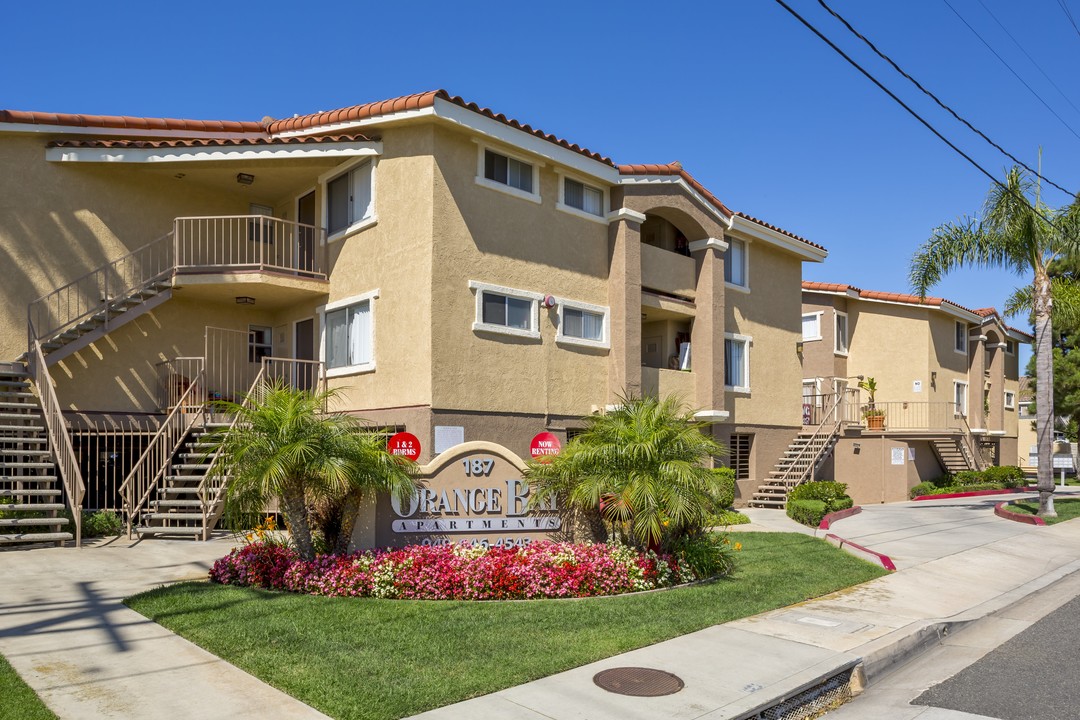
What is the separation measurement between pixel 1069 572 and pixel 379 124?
586 inches

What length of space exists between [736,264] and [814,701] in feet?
60.7

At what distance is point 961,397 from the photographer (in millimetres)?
35969

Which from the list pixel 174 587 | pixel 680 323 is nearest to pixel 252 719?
pixel 174 587

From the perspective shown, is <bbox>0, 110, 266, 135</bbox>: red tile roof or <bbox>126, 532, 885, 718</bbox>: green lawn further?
<bbox>0, 110, 266, 135</bbox>: red tile roof

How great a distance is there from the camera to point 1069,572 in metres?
14.2

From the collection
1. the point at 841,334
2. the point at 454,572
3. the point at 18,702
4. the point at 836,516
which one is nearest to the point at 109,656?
the point at 18,702

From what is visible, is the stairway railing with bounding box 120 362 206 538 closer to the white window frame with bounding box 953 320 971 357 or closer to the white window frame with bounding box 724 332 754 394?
the white window frame with bounding box 724 332 754 394

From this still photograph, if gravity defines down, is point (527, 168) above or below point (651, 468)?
above

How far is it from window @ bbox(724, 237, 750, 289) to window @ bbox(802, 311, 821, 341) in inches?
347

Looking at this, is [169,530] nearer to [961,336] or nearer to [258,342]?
[258,342]

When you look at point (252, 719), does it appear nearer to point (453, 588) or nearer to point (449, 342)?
point (453, 588)

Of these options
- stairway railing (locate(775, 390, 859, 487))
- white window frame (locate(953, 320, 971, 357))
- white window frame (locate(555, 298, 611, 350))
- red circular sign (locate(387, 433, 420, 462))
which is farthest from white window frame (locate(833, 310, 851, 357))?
red circular sign (locate(387, 433, 420, 462))

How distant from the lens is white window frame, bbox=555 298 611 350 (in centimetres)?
1878

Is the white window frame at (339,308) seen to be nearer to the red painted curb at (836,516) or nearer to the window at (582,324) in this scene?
the window at (582,324)
